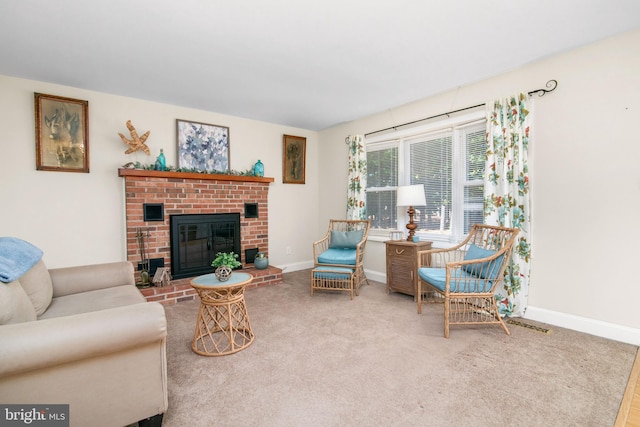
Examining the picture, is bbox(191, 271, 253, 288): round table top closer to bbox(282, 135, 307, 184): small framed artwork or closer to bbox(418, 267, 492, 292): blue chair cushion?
bbox(418, 267, 492, 292): blue chair cushion

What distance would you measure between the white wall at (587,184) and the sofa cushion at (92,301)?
350 cm

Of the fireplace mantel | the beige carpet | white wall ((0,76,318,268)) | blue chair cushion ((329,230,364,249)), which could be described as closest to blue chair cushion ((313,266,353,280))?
blue chair cushion ((329,230,364,249))

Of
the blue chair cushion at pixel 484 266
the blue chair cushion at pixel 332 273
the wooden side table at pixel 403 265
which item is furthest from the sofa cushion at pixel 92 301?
the blue chair cushion at pixel 484 266

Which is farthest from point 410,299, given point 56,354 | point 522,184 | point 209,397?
point 56,354

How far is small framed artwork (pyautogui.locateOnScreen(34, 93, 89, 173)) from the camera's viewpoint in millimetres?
3121

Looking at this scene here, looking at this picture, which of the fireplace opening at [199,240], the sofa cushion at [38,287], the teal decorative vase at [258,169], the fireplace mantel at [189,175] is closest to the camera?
the sofa cushion at [38,287]

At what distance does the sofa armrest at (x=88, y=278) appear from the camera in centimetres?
225

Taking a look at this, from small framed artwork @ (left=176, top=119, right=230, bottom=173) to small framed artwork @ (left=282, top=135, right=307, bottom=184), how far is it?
39.1 inches

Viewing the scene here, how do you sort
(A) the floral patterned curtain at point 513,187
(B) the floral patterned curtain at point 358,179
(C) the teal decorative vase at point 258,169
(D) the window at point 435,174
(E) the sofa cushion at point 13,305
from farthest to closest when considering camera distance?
(C) the teal decorative vase at point 258,169, (B) the floral patterned curtain at point 358,179, (D) the window at point 435,174, (A) the floral patterned curtain at point 513,187, (E) the sofa cushion at point 13,305

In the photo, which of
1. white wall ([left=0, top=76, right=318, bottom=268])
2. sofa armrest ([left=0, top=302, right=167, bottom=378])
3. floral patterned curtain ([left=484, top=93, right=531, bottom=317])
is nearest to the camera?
sofa armrest ([left=0, top=302, right=167, bottom=378])

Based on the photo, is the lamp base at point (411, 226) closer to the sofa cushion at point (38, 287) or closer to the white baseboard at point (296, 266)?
the white baseboard at point (296, 266)

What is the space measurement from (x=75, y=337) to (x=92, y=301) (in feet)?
3.27

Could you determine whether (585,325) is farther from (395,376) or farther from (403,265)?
(395,376)

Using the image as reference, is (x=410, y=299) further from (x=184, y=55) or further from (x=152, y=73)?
(x=152, y=73)
